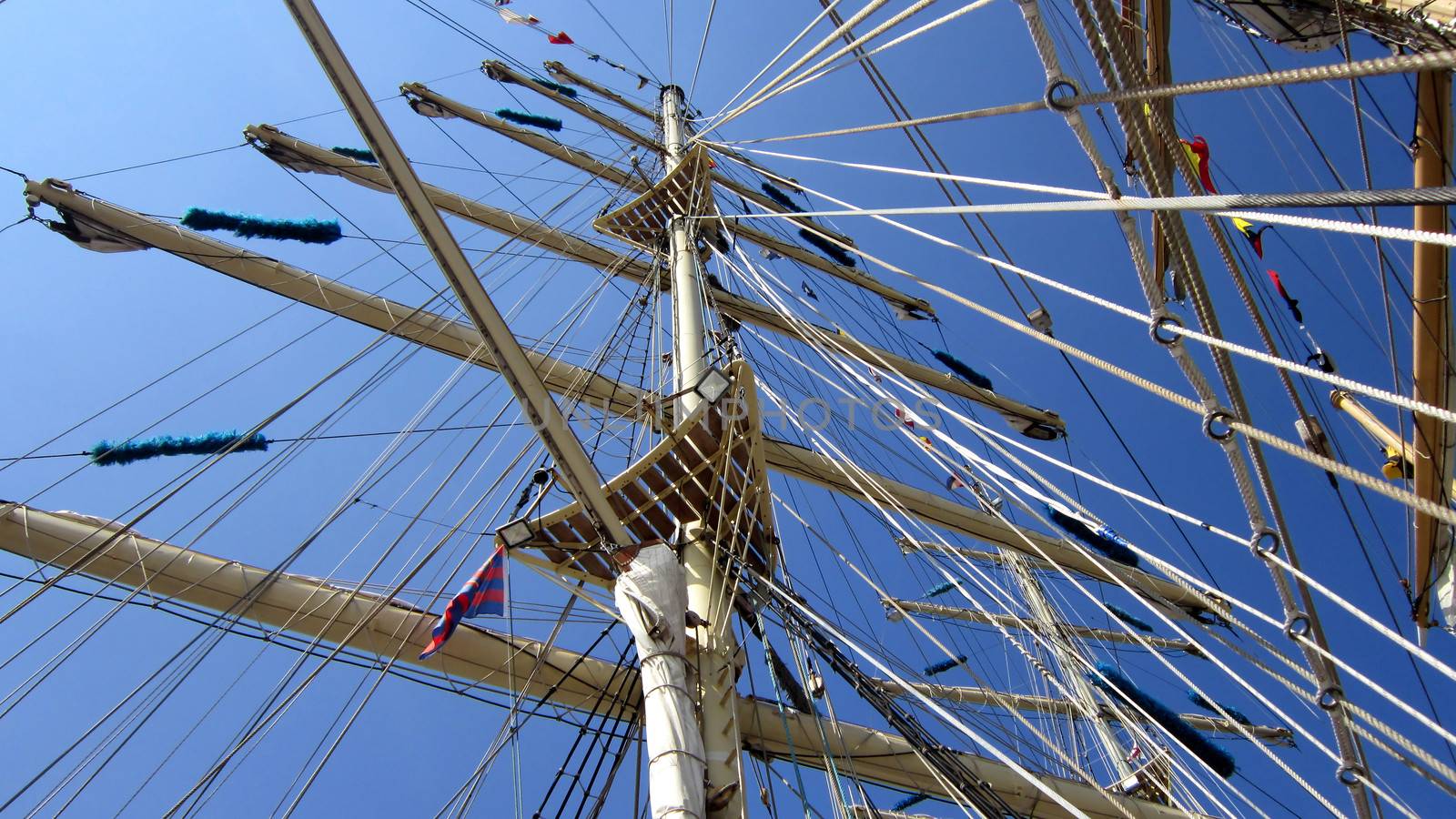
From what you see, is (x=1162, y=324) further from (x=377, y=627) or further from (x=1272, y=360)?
(x=377, y=627)

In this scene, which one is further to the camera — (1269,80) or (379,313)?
(379,313)

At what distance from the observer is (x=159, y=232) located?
9773 millimetres

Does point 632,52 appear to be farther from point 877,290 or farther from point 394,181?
point 394,181

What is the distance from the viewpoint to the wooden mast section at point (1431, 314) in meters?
5.52

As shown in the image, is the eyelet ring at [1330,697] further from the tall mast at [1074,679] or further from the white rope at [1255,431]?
the tall mast at [1074,679]

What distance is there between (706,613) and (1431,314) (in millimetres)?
5169

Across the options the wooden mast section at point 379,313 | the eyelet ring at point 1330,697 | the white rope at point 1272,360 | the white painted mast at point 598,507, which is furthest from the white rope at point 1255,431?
the wooden mast section at point 379,313

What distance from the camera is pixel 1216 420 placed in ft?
10.2

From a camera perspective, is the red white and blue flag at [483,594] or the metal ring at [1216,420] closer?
the metal ring at [1216,420]

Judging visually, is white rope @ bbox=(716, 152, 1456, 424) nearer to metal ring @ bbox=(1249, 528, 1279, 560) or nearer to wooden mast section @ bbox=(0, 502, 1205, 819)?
metal ring @ bbox=(1249, 528, 1279, 560)

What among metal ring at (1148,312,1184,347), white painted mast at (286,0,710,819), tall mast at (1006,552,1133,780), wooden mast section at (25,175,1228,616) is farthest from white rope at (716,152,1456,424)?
tall mast at (1006,552,1133,780)

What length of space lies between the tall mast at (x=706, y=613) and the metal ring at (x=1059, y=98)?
306 cm

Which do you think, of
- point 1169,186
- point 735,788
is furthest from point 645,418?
point 1169,186

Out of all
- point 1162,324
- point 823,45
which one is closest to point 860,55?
point 823,45
